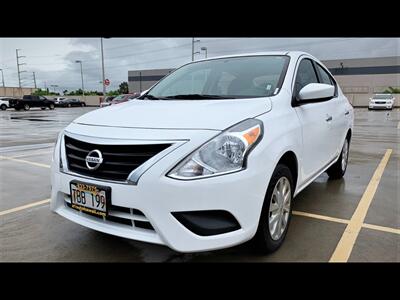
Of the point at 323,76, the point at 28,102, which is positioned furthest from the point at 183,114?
the point at 28,102

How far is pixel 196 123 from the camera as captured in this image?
8.13 feet

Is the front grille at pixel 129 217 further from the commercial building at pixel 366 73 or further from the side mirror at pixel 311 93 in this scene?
the commercial building at pixel 366 73

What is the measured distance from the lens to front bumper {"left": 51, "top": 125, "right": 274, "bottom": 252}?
2.21 meters

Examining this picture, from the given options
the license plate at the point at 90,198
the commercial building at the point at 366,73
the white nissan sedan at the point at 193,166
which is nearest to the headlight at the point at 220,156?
the white nissan sedan at the point at 193,166

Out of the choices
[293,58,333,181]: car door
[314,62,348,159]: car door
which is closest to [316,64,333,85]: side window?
[314,62,348,159]: car door

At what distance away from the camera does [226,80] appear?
11.7 ft

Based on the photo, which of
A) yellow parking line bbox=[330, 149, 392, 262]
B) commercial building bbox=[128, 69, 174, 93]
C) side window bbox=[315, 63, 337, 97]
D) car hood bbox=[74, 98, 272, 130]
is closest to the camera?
car hood bbox=[74, 98, 272, 130]

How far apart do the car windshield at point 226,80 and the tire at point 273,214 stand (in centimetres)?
78

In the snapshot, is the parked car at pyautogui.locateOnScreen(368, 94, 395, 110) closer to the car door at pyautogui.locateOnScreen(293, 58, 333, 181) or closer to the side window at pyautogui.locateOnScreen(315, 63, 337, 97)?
the side window at pyautogui.locateOnScreen(315, 63, 337, 97)

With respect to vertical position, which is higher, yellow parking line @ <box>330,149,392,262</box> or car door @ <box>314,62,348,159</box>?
car door @ <box>314,62,348,159</box>

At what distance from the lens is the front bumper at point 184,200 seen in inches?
86.9
